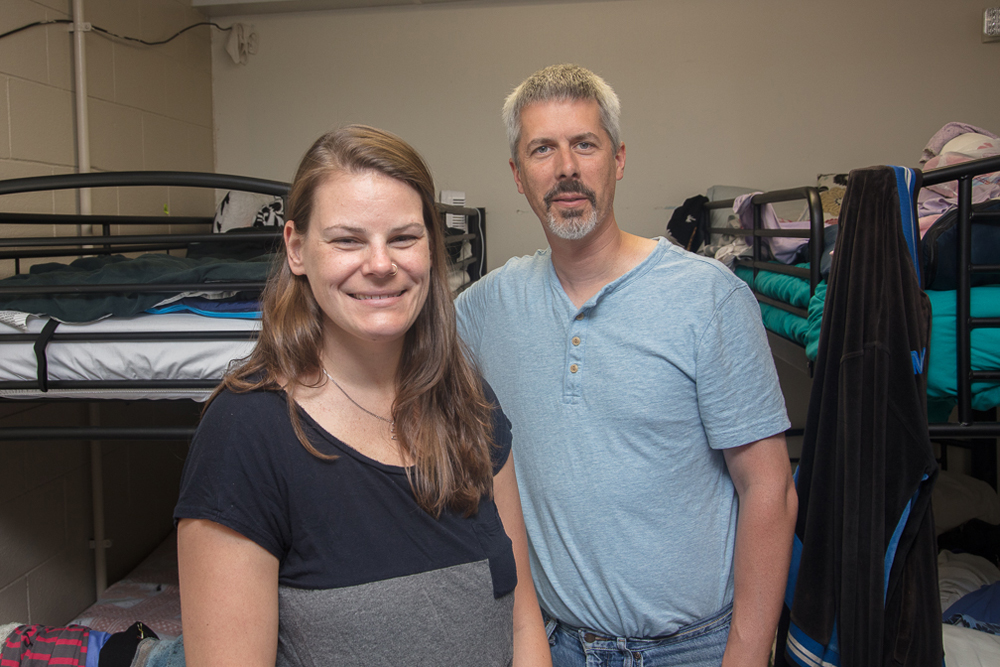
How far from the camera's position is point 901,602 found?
1269 mm

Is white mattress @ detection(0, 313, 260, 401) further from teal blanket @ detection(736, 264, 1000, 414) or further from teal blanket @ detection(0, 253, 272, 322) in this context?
teal blanket @ detection(736, 264, 1000, 414)

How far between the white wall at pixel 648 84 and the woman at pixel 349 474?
256 centimetres

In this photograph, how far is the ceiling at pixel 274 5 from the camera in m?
3.28

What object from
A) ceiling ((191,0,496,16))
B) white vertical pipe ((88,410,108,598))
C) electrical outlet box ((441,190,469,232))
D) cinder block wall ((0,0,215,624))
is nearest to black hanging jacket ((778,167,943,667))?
electrical outlet box ((441,190,469,232))

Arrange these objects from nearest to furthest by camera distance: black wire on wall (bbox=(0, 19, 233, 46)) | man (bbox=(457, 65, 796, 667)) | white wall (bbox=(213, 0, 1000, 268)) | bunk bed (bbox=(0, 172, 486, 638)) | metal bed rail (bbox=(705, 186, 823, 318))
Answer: man (bbox=(457, 65, 796, 667)) < bunk bed (bbox=(0, 172, 486, 638)) < metal bed rail (bbox=(705, 186, 823, 318)) < black wire on wall (bbox=(0, 19, 233, 46)) < white wall (bbox=(213, 0, 1000, 268))

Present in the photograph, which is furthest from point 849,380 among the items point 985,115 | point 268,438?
point 985,115

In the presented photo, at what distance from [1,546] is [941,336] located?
2.60 m

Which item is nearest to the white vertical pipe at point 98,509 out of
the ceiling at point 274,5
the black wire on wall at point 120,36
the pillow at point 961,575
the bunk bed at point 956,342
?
the black wire on wall at point 120,36

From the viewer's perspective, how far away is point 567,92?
121 centimetres

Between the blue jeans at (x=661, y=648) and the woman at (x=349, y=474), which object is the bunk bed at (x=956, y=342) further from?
the woman at (x=349, y=474)

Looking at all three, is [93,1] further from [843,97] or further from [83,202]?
[843,97]

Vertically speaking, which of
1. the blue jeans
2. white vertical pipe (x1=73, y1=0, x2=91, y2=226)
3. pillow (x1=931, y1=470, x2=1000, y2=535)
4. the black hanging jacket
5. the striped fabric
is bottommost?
pillow (x1=931, y1=470, x2=1000, y2=535)

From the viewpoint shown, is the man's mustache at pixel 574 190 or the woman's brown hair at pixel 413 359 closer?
the woman's brown hair at pixel 413 359

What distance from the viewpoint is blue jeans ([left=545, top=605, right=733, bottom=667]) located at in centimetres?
116
